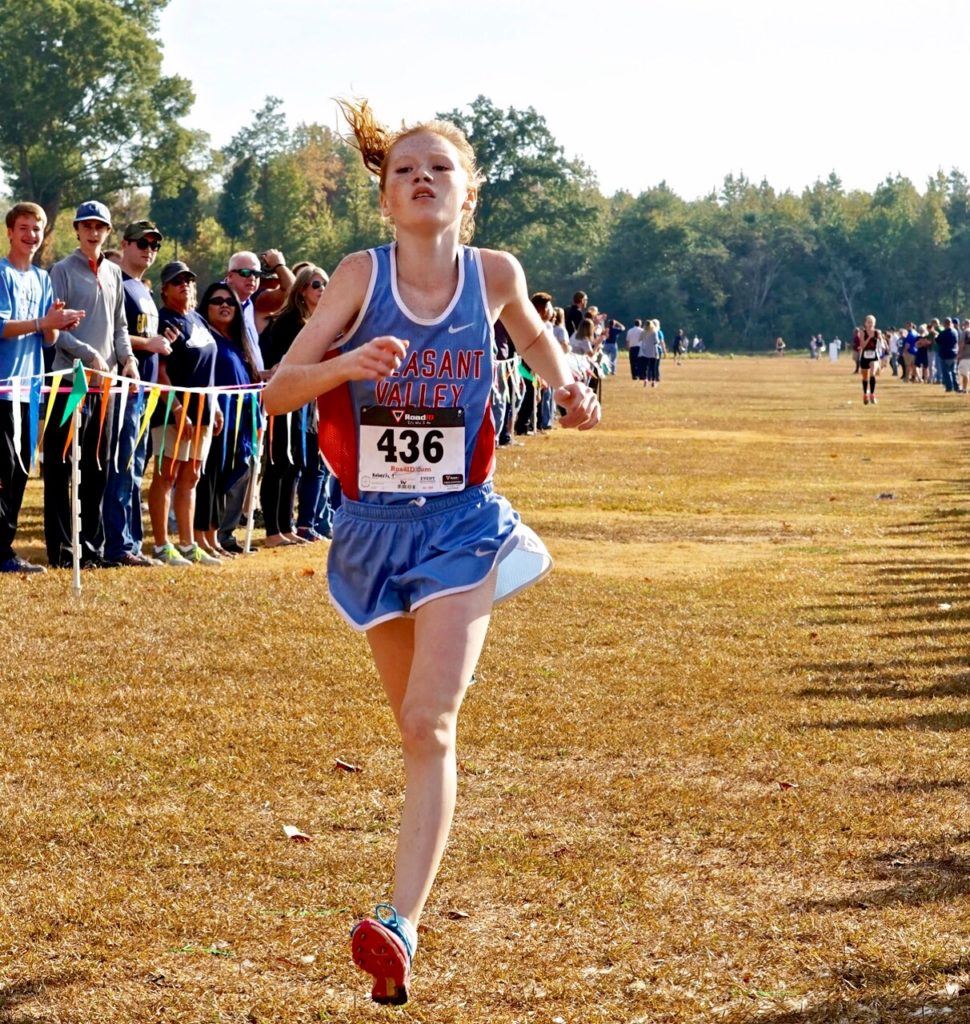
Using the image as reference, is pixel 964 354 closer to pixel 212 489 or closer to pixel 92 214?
pixel 212 489

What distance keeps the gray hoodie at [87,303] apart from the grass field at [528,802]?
1410 millimetres

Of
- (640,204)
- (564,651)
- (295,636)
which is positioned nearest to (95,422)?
(295,636)

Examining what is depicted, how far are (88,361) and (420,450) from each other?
7306mm

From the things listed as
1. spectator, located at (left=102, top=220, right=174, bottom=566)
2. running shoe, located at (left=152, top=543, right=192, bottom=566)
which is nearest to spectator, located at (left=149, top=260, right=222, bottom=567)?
running shoe, located at (left=152, top=543, right=192, bottom=566)

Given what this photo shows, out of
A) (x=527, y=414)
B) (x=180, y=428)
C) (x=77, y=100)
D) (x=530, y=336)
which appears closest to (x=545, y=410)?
(x=527, y=414)

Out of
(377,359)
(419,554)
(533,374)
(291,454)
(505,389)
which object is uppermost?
(377,359)

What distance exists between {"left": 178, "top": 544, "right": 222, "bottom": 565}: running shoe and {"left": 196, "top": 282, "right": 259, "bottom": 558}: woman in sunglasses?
0.37m

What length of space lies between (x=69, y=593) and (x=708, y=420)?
24.6m

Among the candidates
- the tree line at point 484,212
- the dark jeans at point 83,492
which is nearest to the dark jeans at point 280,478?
the dark jeans at point 83,492

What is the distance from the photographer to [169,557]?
39.6 ft

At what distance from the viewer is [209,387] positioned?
12180 millimetres

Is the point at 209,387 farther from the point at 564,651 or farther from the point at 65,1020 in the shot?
the point at 65,1020

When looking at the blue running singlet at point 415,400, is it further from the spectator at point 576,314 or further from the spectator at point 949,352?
the spectator at point 949,352

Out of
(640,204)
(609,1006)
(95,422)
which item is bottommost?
(609,1006)
